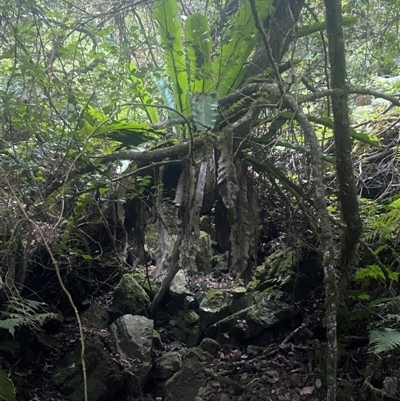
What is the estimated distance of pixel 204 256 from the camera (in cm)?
500

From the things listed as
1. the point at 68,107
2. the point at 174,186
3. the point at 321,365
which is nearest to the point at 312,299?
the point at 321,365

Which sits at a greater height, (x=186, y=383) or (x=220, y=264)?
(x=220, y=264)

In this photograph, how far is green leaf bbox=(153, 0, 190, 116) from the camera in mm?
2812

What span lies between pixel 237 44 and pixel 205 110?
2.23 feet

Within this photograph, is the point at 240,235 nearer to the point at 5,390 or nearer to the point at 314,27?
the point at 314,27

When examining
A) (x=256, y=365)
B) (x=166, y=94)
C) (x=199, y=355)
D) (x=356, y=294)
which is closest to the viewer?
(x=356, y=294)

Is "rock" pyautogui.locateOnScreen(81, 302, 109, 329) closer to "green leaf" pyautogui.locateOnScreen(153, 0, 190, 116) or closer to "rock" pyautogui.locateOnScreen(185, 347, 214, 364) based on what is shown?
"rock" pyautogui.locateOnScreen(185, 347, 214, 364)

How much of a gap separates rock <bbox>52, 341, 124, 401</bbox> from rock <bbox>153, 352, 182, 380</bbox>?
334mm

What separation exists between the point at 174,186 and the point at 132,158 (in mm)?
623

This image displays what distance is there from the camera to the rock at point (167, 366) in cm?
380

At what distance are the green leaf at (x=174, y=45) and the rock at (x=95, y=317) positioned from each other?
94.8 inches

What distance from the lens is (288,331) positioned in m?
3.88

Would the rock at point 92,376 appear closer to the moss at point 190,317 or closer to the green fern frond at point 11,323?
the green fern frond at point 11,323

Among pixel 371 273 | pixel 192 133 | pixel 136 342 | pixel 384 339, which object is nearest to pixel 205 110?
pixel 192 133
